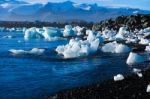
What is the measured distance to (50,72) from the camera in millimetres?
25281

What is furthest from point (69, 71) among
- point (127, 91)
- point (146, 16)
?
point (146, 16)

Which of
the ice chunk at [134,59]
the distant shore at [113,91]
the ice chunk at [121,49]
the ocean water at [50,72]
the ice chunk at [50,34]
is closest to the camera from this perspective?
the distant shore at [113,91]

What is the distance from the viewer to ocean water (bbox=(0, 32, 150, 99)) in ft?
65.7

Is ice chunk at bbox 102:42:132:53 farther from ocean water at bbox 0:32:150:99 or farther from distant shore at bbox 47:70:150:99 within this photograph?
distant shore at bbox 47:70:150:99

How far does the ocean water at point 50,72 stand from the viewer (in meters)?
20.0

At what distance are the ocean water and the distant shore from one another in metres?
1.20

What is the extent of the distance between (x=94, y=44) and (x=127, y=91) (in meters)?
16.1

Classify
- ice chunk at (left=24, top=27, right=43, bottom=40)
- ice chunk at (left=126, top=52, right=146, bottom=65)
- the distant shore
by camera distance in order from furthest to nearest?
ice chunk at (left=24, top=27, right=43, bottom=40) → ice chunk at (left=126, top=52, right=146, bottom=65) → the distant shore

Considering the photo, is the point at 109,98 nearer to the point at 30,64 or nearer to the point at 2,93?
the point at 2,93

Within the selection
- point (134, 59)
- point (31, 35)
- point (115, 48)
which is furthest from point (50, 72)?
point (31, 35)

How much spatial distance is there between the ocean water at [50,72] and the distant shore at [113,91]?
3.95 feet

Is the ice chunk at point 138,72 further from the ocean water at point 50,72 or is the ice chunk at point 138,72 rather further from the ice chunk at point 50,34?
the ice chunk at point 50,34

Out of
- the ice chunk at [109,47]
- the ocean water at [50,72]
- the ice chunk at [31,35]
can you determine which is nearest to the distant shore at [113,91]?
the ocean water at [50,72]

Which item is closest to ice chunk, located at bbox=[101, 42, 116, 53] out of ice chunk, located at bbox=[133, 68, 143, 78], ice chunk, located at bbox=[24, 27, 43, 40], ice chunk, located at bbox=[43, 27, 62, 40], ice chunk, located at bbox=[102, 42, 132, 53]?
ice chunk, located at bbox=[102, 42, 132, 53]
